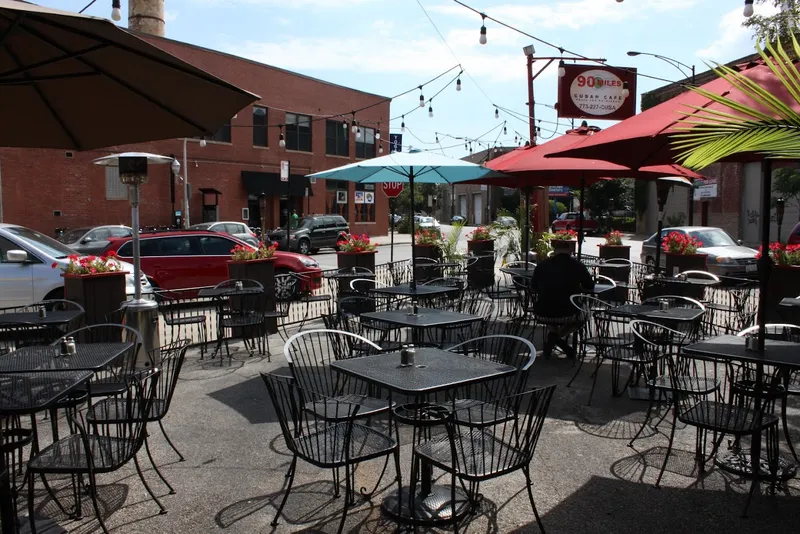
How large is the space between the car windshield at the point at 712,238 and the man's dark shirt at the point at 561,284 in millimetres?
10181

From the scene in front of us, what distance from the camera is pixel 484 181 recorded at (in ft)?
39.3

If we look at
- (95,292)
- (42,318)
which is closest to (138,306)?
(42,318)

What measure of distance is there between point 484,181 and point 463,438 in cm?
860

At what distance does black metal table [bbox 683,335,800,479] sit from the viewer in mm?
3959

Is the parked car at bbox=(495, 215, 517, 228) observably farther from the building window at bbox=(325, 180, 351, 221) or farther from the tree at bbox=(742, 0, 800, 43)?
the building window at bbox=(325, 180, 351, 221)

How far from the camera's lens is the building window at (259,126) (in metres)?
33.4

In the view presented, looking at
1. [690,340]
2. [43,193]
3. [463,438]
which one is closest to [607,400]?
[690,340]

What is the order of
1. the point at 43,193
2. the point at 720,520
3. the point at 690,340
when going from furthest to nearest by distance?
the point at 43,193 → the point at 690,340 → the point at 720,520

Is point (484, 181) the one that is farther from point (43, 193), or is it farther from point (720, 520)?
point (43, 193)

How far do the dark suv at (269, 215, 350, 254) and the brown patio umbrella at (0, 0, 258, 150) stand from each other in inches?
835

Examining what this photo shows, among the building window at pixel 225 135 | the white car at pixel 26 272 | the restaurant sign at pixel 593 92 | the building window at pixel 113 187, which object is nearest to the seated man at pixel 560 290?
the white car at pixel 26 272

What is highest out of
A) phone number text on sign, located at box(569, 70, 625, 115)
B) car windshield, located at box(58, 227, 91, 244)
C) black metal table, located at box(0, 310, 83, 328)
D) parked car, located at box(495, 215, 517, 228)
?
phone number text on sign, located at box(569, 70, 625, 115)

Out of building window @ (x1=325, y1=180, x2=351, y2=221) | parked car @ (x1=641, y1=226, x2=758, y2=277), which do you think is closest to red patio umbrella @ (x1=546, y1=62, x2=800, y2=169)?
parked car @ (x1=641, y1=226, x2=758, y2=277)

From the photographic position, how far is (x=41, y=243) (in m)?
9.99
